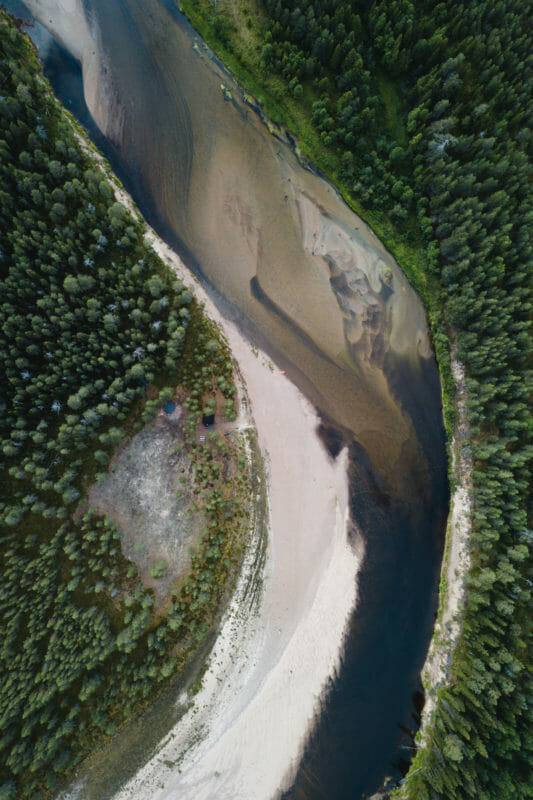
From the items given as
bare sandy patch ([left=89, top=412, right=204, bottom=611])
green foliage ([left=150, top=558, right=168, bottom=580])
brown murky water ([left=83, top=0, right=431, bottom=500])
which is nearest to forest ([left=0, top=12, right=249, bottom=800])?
green foliage ([left=150, top=558, right=168, bottom=580])

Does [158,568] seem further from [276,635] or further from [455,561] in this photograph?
[455,561]

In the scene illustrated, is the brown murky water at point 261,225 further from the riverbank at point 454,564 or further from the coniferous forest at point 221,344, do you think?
the riverbank at point 454,564

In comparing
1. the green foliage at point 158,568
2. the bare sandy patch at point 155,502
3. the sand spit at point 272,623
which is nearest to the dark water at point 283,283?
the sand spit at point 272,623

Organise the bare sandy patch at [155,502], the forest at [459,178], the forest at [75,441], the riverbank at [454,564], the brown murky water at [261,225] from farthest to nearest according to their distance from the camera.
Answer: the brown murky water at [261,225]
the riverbank at [454,564]
the bare sandy patch at [155,502]
the forest at [459,178]
the forest at [75,441]

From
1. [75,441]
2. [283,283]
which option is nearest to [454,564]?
[283,283]

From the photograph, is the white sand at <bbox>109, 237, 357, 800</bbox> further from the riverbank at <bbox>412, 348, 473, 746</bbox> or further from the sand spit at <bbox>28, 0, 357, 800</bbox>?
the riverbank at <bbox>412, 348, 473, 746</bbox>

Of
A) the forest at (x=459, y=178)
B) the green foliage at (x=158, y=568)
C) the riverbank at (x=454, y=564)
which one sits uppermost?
the forest at (x=459, y=178)
